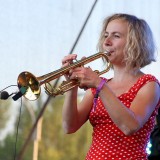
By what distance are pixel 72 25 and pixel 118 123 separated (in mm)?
1854

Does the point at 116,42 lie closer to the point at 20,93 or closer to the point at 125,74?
the point at 125,74

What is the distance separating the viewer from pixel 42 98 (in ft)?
9.60

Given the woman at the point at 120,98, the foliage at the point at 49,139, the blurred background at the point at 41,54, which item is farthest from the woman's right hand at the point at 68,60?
the foliage at the point at 49,139

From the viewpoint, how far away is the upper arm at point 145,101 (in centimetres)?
135

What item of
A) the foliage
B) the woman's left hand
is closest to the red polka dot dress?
the woman's left hand

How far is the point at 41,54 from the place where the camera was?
2.93 metres

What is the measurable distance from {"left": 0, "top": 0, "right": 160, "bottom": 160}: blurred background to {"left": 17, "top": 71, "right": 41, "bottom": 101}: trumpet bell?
3.49 feet

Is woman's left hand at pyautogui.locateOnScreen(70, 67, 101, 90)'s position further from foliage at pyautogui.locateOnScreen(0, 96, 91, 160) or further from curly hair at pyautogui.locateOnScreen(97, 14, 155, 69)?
foliage at pyautogui.locateOnScreen(0, 96, 91, 160)

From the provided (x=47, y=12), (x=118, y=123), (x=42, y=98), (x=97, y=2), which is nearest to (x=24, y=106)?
(x=42, y=98)

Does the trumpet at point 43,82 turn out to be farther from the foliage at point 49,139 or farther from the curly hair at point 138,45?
the foliage at point 49,139

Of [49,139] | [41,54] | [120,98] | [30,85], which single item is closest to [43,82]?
[30,85]

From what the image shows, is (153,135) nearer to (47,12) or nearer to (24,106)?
(24,106)

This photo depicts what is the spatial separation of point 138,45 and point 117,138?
12.7 inches

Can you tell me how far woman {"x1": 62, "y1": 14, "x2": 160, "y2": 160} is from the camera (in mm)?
1335
